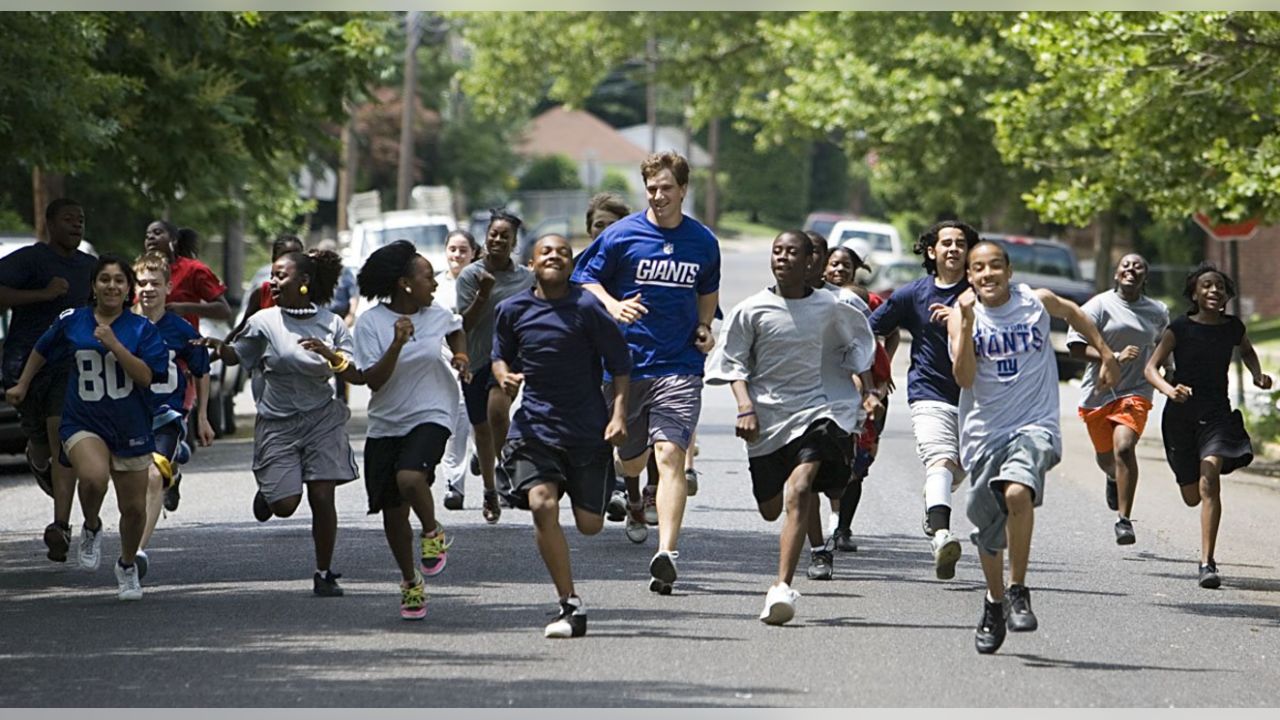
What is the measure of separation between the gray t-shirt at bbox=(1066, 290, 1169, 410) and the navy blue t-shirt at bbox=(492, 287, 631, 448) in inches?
179

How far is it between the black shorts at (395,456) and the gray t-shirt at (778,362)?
49.2 inches

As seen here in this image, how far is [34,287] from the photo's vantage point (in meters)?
12.0

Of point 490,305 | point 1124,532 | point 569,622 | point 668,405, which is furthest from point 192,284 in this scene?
point 1124,532

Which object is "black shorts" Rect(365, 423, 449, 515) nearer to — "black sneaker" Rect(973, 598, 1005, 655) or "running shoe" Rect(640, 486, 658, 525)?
"black sneaker" Rect(973, 598, 1005, 655)

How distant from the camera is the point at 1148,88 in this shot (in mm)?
19969

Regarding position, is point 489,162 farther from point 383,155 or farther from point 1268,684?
point 1268,684

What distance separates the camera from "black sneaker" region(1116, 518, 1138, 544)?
13.1 meters

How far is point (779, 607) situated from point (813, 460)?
2.55 ft

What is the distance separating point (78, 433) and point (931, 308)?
3993 millimetres

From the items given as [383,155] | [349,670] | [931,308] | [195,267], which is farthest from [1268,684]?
[383,155]

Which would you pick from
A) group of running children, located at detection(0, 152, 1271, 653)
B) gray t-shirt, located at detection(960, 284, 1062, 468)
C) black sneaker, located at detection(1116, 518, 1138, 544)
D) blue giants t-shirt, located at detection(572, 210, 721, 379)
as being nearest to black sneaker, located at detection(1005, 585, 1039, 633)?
group of running children, located at detection(0, 152, 1271, 653)

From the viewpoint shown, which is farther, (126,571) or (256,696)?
(126,571)

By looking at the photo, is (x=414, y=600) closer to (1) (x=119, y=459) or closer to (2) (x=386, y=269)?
(2) (x=386, y=269)

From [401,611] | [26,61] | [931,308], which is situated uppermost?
[26,61]
